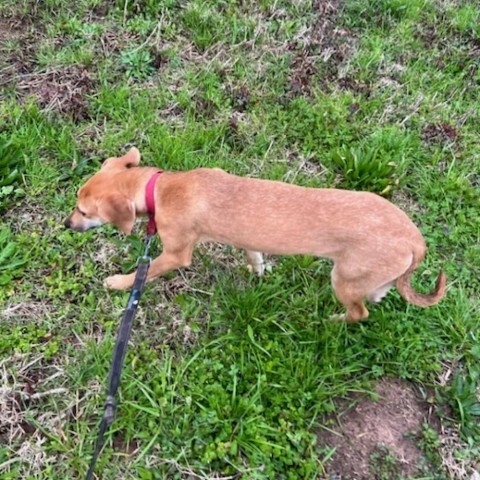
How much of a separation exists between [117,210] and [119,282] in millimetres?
600

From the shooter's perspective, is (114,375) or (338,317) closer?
(114,375)

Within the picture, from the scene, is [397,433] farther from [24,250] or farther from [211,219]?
[24,250]

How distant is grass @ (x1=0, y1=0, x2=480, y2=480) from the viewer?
3154mm

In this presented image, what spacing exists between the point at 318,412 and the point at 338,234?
3.75ft

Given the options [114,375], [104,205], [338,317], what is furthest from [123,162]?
[338,317]

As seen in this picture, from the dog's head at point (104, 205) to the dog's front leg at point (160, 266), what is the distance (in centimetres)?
32

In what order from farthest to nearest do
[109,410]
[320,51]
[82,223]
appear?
1. [320,51]
2. [82,223]
3. [109,410]

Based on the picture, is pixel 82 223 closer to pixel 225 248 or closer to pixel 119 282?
pixel 119 282

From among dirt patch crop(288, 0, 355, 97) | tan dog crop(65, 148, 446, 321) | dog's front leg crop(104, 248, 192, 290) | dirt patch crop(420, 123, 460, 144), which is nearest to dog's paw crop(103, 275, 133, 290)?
dog's front leg crop(104, 248, 192, 290)

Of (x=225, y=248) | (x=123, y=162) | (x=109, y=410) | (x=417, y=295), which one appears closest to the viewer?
(x=109, y=410)

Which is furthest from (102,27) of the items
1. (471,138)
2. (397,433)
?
(397,433)

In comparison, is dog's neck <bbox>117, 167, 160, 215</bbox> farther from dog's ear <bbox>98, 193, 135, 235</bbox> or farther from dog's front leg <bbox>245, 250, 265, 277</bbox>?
dog's front leg <bbox>245, 250, 265, 277</bbox>

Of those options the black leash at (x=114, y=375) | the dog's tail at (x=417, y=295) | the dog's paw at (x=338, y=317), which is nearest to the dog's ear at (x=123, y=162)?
the black leash at (x=114, y=375)

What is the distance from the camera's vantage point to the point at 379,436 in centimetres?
325
